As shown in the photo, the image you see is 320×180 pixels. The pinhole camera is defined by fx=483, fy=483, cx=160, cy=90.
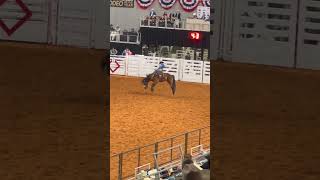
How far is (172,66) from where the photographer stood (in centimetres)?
659

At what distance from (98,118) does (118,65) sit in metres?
3.31

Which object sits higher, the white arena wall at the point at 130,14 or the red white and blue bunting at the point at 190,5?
the red white and blue bunting at the point at 190,5

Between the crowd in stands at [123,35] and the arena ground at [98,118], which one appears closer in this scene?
the arena ground at [98,118]

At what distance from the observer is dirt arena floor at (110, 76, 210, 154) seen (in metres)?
3.88

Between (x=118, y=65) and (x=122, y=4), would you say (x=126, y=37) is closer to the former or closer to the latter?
(x=122, y=4)

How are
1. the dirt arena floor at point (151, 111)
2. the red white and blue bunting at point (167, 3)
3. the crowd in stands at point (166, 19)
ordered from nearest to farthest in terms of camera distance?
the dirt arena floor at point (151, 111), the crowd in stands at point (166, 19), the red white and blue bunting at point (167, 3)

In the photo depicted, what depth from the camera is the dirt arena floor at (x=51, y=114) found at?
243 cm

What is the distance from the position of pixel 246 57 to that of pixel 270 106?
2.94ft

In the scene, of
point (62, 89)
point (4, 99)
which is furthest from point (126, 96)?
point (4, 99)

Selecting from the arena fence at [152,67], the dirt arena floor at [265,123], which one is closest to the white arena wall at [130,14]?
the arena fence at [152,67]

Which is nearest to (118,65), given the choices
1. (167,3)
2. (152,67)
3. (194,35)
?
(152,67)

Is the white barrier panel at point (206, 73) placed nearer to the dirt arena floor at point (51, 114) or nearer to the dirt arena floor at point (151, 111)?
the dirt arena floor at point (151, 111)

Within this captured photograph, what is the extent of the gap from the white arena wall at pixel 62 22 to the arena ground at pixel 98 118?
4.7 inches

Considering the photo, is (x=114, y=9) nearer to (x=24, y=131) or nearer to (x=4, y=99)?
(x=4, y=99)
